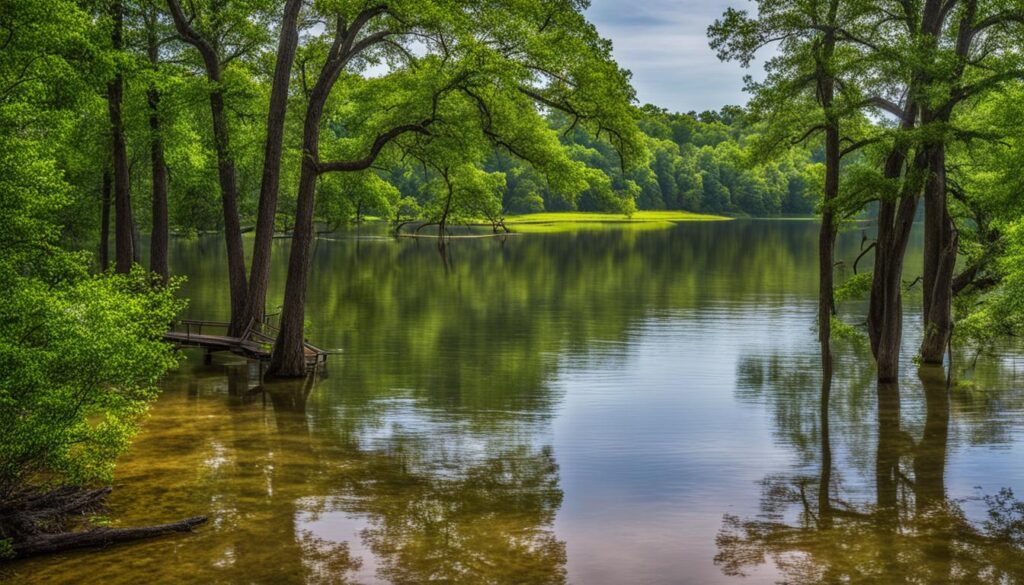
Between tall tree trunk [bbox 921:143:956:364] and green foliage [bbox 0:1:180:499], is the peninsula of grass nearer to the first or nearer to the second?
tall tree trunk [bbox 921:143:956:364]

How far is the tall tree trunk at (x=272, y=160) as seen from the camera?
73.3 ft

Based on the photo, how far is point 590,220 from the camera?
13500 centimetres

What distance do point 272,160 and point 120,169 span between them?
5.56m

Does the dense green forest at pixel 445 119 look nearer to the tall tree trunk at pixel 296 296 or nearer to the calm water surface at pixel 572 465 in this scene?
the tall tree trunk at pixel 296 296

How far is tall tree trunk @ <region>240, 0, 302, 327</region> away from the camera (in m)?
22.3

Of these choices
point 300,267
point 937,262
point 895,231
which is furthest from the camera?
point 937,262

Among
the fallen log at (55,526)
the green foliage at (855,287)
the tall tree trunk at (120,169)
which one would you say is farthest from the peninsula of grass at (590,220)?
the fallen log at (55,526)

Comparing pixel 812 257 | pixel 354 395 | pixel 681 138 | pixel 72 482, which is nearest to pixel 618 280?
pixel 812 257

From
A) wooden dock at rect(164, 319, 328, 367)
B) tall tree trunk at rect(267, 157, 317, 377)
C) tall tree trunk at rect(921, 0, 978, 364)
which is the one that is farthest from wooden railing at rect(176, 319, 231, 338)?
tall tree trunk at rect(921, 0, 978, 364)

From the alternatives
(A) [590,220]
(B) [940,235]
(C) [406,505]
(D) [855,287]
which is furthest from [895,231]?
(A) [590,220]

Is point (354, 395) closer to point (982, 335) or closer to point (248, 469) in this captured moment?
point (248, 469)

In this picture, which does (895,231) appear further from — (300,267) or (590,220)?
(590,220)

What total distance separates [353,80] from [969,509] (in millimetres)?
21563

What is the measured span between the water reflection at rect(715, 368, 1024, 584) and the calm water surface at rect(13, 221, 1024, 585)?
0.05 metres
